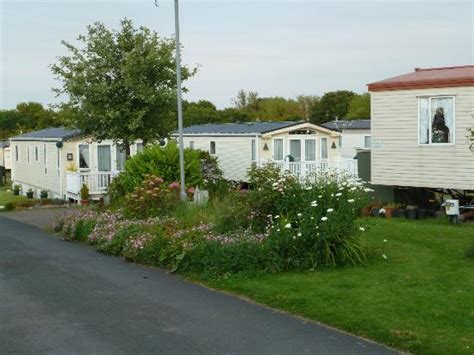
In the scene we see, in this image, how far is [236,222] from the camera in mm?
12594

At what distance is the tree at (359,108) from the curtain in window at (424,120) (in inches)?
1700

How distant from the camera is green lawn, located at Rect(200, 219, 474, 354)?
7.23 metres

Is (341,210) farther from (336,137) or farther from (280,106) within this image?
(280,106)

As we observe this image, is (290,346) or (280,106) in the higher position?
(280,106)

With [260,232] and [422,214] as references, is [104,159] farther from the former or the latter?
[260,232]

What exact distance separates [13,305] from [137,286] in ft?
6.02

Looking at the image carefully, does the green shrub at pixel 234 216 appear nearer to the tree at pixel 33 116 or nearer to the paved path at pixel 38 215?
the paved path at pixel 38 215

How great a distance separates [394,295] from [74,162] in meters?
22.4

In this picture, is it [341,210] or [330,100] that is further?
[330,100]

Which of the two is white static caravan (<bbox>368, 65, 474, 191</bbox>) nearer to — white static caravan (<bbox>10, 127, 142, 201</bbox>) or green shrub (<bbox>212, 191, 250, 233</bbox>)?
green shrub (<bbox>212, 191, 250, 233</bbox>)

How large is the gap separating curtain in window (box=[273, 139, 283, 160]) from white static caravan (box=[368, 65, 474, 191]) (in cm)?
1113

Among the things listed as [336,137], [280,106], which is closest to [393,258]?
[336,137]

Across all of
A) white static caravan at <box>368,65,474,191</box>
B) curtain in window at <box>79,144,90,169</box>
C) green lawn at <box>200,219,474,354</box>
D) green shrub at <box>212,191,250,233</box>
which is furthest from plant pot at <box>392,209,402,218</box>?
curtain in window at <box>79,144,90,169</box>

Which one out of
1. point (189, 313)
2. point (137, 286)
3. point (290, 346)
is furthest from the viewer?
point (137, 286)
